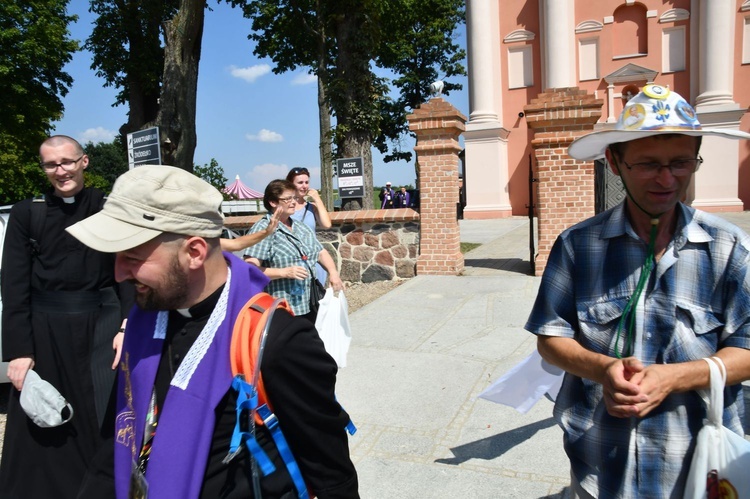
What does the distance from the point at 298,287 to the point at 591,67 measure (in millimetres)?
24802

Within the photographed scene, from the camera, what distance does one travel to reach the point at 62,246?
3094 mm

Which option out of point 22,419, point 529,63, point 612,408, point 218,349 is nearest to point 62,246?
point 22,419

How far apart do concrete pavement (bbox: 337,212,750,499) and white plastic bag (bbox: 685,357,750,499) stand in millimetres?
1769

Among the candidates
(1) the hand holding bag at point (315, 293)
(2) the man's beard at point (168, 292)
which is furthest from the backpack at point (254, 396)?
(1) the hand holding bag at point (315, 293)

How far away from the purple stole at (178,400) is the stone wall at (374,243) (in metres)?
8.00

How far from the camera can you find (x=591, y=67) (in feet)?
83.9

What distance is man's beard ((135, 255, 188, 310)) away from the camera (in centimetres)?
161

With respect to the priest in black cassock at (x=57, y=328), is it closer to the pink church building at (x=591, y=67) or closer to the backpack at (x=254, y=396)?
the backpack at (x=254, y=396)

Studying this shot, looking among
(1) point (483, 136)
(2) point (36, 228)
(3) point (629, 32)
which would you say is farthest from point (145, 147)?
(3) point (629, 32)

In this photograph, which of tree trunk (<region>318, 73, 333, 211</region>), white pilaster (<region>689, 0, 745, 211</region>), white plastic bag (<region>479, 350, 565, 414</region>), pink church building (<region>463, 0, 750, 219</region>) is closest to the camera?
white plastic bag (<region>479, 350, 565, 414</region>)

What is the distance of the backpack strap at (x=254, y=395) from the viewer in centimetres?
151

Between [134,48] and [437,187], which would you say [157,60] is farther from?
[437,187]

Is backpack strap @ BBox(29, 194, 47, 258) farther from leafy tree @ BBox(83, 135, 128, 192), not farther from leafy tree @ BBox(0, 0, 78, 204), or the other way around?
leafy tree @ BBox(83, 135, 128, 192)

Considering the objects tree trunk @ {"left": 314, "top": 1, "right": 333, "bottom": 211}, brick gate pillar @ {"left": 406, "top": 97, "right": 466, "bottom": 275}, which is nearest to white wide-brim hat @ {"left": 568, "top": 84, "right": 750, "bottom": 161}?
brick gate pillar @ {"left": 406, "top": 97, "right": 466, "bottom": 275}
